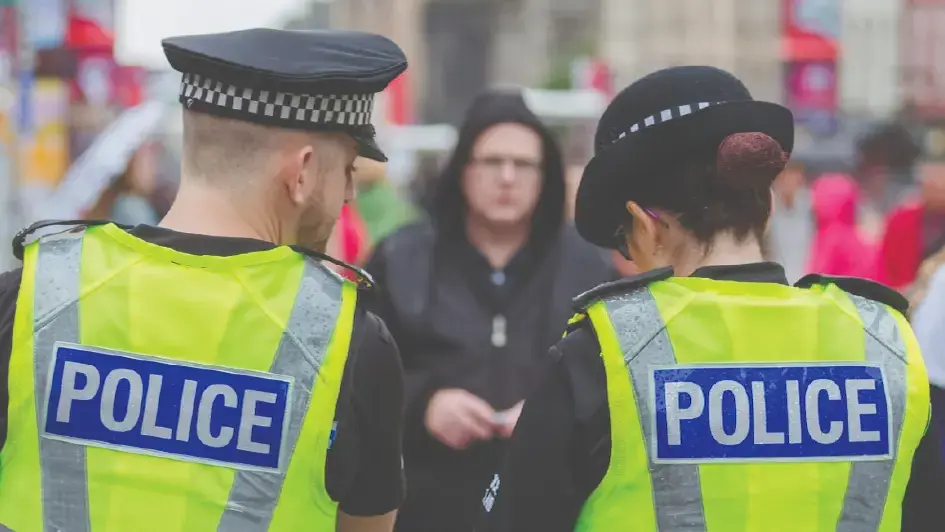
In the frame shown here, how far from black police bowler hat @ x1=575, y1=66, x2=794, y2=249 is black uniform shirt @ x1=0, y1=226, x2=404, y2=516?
485 millimetres

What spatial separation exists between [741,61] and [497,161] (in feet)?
129

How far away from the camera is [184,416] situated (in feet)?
6.88

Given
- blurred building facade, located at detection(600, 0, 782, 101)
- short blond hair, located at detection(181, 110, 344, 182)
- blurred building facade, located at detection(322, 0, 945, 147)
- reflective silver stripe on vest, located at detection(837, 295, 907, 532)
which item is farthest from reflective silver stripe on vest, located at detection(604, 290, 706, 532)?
blurred building facade, located at detection(600, 0, 782, 101)

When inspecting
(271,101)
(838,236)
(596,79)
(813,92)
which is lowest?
(813,92)

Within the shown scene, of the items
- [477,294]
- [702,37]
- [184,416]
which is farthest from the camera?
[702,37]

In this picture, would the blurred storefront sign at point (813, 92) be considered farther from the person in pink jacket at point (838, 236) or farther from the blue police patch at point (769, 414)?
the blue police patch at point (769, 414)

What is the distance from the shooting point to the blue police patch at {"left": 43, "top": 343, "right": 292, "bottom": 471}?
6.88 feet

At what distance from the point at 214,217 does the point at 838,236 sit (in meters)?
5.74

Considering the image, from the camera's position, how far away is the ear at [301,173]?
7.19 ft

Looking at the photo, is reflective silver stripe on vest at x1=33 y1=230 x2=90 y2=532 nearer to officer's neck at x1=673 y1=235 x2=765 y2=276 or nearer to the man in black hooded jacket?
officer's neck at x1=673 y1=235 x2=765 y2=276

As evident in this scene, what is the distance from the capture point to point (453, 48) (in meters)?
66.3

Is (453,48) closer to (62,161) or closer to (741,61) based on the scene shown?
(741,61)

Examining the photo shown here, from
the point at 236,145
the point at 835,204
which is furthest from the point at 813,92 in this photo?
the point at 236,145

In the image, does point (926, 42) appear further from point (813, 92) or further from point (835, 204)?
point (813, 92)
